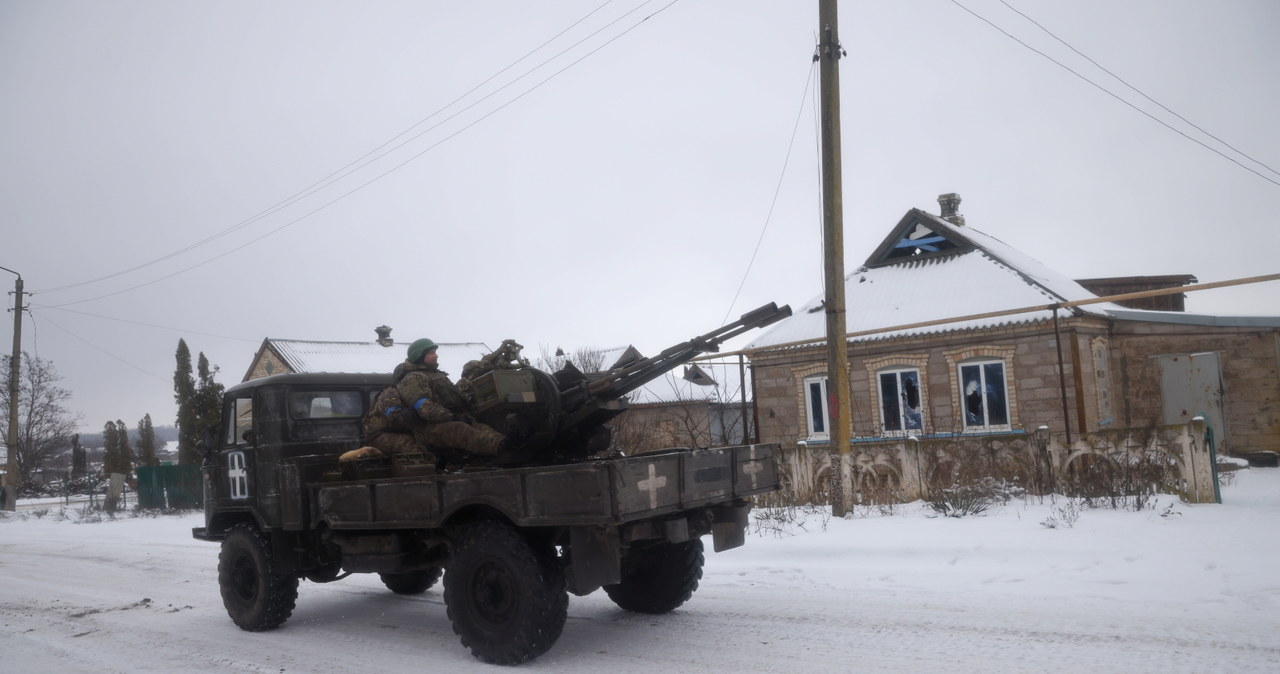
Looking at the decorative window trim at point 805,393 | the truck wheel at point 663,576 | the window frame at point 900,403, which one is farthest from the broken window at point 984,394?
the truck wheel at point 663,576

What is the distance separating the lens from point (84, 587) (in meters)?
10.1

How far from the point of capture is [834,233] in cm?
1123

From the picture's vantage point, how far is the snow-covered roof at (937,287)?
17.9 meters

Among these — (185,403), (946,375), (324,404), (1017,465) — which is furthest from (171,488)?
(1017,465)

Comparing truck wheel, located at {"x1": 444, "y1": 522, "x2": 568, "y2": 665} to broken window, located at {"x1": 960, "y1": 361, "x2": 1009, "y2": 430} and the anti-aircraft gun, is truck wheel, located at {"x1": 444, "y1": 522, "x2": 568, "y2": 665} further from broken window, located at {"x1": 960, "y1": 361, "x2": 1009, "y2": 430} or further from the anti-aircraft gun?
broken window, located at {"x1": 960, "y1": 361, "x2": 1009, "y2": 430}

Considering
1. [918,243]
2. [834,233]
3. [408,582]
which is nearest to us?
[408,582]

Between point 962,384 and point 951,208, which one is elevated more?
point 951,208

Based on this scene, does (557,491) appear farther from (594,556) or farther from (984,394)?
(984,394)

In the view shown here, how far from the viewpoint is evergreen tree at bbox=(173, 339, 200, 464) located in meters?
32.4

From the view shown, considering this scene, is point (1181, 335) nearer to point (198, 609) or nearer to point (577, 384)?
point (577, 384)

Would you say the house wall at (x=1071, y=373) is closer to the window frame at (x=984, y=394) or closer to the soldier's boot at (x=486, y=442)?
the window frame at (x=984, y=394)

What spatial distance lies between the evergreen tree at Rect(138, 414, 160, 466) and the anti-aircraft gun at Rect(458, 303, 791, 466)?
53.6 meters

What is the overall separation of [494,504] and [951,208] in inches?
843

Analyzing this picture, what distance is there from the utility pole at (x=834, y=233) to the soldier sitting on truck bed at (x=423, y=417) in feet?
19.1
